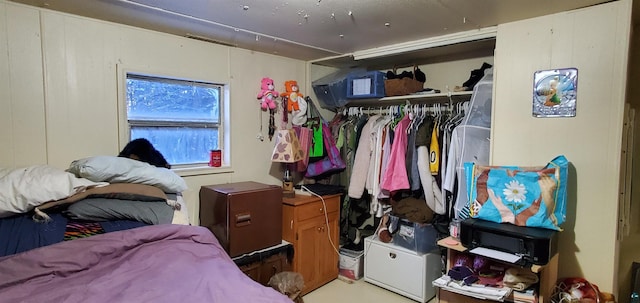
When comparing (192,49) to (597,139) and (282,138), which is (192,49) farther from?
(597,139)

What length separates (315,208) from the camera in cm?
316

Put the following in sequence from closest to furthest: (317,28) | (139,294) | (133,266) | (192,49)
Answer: (139,294) → (133,266) → (317,28) → (192,49)

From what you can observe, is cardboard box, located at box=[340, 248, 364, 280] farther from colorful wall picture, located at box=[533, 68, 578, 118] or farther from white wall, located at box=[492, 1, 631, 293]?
colorful wall picture, located at box=[533, 68, 578, 118]

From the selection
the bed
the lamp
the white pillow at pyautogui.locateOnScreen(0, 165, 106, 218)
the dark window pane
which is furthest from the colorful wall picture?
the white pillow at pyautogui.locateOnScreen(0, 165, 106, 218)

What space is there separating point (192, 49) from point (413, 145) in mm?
1951

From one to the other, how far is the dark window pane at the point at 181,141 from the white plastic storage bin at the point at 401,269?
66.4 inches

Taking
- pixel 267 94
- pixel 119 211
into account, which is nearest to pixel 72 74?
pixel 119 211

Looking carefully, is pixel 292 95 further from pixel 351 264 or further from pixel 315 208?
pixel 351 264

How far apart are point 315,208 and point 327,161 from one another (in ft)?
1.68

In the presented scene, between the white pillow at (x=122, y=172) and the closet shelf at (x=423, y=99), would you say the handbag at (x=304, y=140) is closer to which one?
the closet shelf at (x=423, y=99)

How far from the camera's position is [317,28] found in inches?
99.1

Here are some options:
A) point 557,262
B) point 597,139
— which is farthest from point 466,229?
point 597,139

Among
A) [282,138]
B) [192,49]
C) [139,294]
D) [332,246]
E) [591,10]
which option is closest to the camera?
[139,294]

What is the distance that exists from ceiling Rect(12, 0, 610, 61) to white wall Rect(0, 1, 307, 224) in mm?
107
